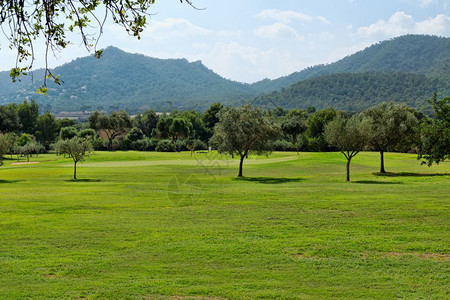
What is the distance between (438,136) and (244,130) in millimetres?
20411

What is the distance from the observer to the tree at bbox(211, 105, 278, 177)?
48312mm

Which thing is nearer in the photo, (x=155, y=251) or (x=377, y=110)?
(x=155, y=251)

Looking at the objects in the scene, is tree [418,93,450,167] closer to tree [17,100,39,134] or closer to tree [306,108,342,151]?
tree [306,108,342,151]

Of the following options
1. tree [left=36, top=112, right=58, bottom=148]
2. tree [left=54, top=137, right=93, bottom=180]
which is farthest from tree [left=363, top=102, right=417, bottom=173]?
tree [left=36, top=112, right=58, bottom=148]

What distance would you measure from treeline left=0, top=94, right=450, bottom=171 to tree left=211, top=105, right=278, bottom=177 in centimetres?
50

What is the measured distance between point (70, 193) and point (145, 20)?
25649 millimetres

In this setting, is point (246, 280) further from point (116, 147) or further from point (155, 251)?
point (116, 147)

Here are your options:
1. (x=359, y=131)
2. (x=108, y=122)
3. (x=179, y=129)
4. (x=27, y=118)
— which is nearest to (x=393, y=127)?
(x=359, y=131)

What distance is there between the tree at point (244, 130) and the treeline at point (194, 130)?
50 cm

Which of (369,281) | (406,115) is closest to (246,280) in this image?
(369,281)

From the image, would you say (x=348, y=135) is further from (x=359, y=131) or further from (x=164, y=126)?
(x=164, y=126)

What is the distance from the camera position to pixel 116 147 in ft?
424

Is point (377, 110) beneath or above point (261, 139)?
above

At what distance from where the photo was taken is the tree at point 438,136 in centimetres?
4197
